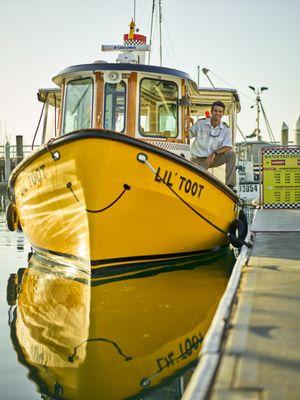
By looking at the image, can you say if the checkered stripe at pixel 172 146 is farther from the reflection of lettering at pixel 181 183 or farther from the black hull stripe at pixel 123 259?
the black hull stripe at pixel 123 259

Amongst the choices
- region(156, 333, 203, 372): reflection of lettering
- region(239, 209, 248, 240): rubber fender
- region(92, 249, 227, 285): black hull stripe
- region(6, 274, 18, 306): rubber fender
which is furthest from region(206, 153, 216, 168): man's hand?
region(156, 333, 203, 372): reflection of lettering

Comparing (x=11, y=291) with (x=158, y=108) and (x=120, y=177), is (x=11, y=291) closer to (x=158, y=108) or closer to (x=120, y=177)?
(x=120, y=177)

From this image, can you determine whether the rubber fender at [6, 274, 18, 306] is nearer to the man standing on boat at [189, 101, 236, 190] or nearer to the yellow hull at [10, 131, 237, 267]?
the yellow hull at [10, 131, 237, 267]

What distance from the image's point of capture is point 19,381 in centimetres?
376

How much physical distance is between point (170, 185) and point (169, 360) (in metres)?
3.68

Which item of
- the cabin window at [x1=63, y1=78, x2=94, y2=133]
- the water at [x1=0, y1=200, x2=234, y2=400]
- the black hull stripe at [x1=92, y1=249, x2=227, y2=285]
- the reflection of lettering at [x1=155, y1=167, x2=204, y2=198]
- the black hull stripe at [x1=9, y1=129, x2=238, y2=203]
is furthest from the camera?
the cabin window at [x1=63, y1=78, x2=94, y2=133]

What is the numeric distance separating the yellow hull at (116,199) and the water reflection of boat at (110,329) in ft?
1.61

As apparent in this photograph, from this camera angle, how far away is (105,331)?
4.85 m

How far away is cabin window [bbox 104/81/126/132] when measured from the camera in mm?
8602

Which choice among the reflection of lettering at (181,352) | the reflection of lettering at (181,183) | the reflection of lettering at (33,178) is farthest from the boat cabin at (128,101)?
the reflection of lettering at (181,352)

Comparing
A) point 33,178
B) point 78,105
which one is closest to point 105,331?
point 33,178

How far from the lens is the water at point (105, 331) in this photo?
372 cm

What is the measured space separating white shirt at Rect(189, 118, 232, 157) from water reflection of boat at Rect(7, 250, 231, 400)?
8.16 feet

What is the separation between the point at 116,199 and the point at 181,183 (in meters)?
0.99
